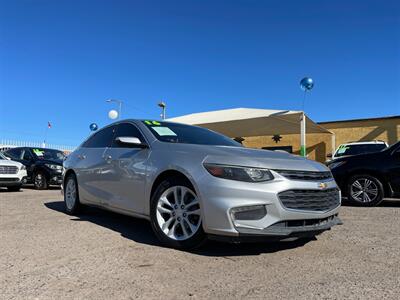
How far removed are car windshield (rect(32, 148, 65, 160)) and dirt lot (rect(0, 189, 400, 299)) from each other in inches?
378

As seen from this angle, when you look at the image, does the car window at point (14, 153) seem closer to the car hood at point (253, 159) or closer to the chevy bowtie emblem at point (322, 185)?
the car hood at point (253, 159)

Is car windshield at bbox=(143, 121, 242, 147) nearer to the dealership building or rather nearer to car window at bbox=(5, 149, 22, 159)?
the dealership building

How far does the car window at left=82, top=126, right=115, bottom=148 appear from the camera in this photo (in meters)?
5.63

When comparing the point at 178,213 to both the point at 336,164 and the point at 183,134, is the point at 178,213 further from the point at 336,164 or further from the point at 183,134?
the point at 336,164

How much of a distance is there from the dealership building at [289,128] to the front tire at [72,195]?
10.9m

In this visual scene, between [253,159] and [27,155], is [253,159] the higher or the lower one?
the lower one

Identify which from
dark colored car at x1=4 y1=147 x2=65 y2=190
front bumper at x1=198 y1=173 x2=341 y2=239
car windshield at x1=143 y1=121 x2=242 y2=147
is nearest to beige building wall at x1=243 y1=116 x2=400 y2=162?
dark colored car at x1=4 y1=147 x2=65 y2=190

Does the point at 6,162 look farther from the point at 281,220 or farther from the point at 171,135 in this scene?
the point at 281,220

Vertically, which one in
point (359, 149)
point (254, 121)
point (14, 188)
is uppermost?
point (254, 121)

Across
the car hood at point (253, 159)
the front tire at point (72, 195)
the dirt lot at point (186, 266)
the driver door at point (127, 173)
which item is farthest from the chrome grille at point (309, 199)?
the front tire at point (72, 195)

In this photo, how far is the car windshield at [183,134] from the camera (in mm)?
4703

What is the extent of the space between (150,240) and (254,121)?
13031mm

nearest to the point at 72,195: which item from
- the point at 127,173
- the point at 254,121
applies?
the point at 127,173

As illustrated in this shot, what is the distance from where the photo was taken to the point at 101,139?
231 inches
